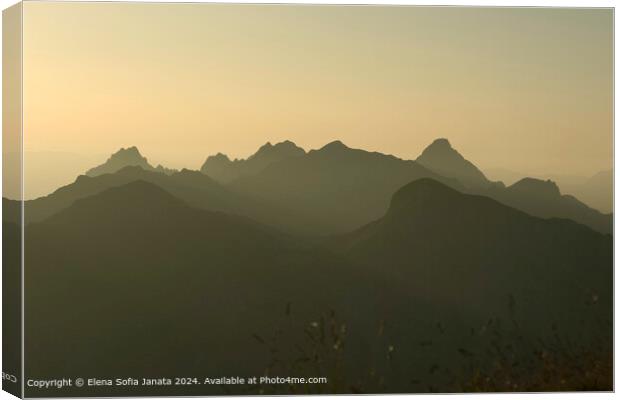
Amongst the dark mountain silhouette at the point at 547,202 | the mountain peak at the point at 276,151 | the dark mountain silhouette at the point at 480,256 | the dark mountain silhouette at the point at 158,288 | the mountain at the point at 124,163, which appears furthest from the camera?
the dark mountain silhouette at the point at 547,202

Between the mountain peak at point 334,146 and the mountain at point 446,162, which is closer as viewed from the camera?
the mountain peak at point 334,146

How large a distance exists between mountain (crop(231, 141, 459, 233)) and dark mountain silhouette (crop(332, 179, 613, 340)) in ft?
0.34

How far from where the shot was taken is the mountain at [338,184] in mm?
8727

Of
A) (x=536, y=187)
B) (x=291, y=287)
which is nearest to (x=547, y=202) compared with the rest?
(x=536, y=187)

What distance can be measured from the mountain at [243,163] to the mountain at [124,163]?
0.30 m

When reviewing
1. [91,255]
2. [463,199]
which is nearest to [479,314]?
[463,199]

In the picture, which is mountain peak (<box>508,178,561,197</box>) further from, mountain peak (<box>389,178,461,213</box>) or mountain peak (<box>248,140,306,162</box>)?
mountain peak (<box>248,140,306,162</box>)

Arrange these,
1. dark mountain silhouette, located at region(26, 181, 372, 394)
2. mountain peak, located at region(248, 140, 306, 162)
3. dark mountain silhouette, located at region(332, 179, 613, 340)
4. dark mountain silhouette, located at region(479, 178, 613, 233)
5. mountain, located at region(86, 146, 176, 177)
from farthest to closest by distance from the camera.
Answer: dark mountain silhouette, located at region(479, 178, 613, 233)
dark mountain silhouette, located at region(332, 179, 613, 340)
mountain peak, located at region(248, 140, 306, 162)
mountain, located at region(86, 146, 176, 177)
dark mountain silhouette, located at region(26, 181, 372, 394)

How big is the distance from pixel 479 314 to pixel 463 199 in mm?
883

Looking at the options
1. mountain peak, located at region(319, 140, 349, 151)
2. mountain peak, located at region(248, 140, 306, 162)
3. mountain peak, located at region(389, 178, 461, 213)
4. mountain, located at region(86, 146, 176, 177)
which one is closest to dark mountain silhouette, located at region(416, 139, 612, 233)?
mountain peak, located at region(389, 178, 461, 213)

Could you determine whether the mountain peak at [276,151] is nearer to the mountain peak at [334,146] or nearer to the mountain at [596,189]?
the mountain peak at [334,146]

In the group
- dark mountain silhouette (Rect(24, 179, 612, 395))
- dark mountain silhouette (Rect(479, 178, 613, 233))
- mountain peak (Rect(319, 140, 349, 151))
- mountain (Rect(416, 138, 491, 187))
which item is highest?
mountain peak (Rect(319, 140, 349, 151))

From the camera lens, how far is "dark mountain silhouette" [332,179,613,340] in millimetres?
8789

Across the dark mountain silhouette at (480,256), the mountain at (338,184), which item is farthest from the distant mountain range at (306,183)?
the dark mountain silhouette at (480,256)
